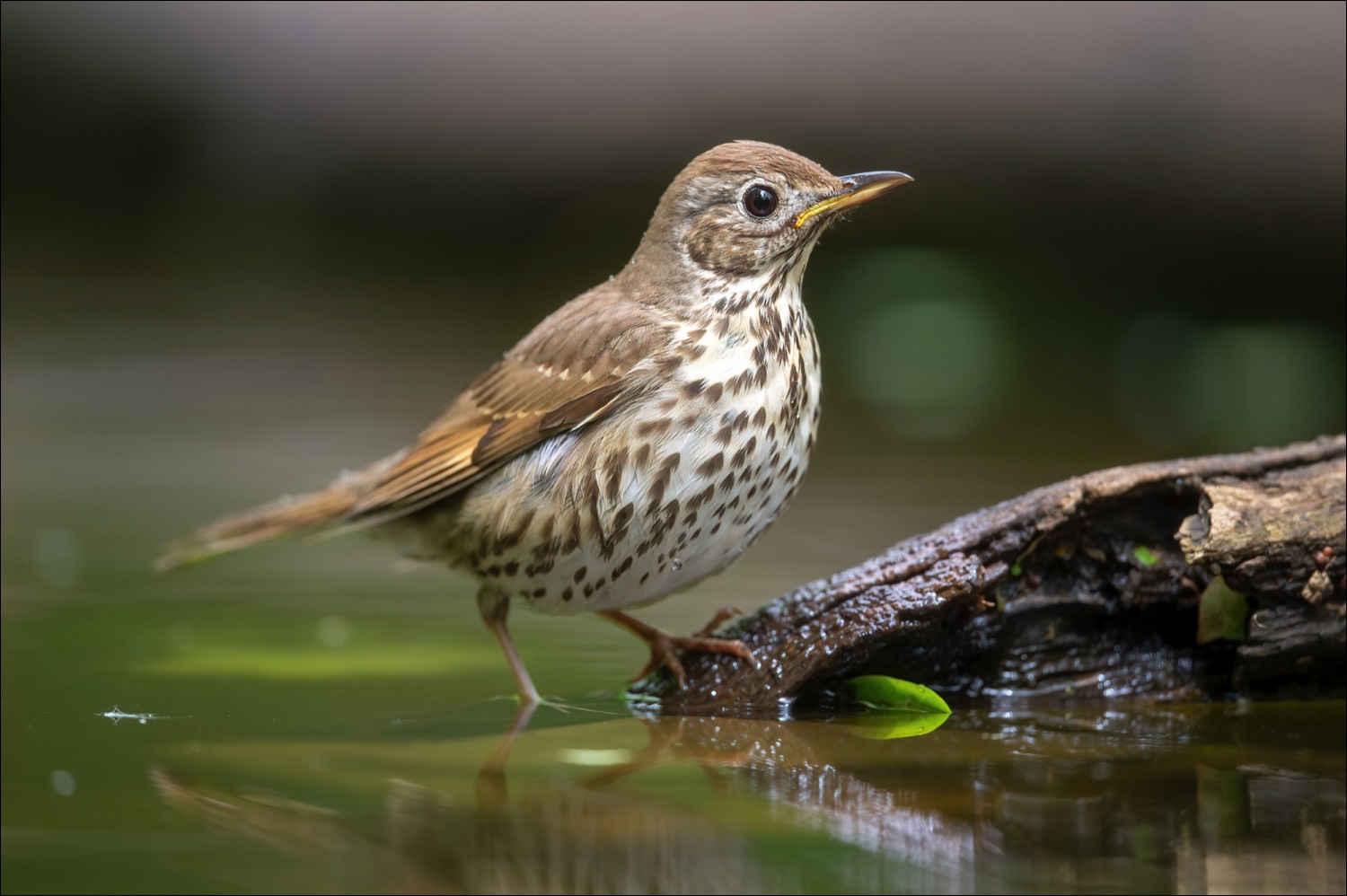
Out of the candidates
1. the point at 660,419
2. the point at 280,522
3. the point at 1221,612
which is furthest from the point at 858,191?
the point at 280,522

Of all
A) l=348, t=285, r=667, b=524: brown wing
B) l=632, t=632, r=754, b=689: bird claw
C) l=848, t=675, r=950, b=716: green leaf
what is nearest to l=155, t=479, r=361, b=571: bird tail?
l=348, t=285, r=667, b=524: brown wing

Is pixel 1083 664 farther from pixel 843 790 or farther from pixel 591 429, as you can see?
pixel 591 429

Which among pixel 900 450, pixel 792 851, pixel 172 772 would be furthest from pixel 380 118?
pixel 792 851

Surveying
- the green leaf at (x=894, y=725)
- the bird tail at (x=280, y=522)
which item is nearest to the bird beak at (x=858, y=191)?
the green leaf at (x=894, y=725)

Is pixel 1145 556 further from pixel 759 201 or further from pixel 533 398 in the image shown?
pixel 533 398

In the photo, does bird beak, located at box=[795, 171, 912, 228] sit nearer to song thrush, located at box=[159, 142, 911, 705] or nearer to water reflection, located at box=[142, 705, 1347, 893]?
song thrush, located at box=[159, 142, 911, 705]

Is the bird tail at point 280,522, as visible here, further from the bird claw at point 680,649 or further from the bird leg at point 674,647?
the bird claw at point 680,649

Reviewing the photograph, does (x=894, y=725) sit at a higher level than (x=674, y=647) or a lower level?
lower
